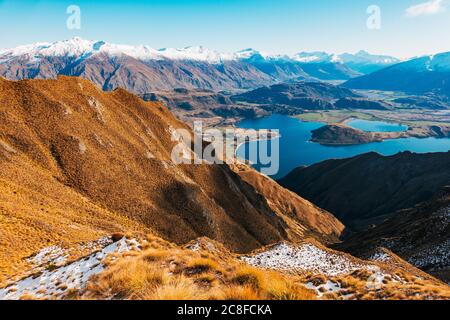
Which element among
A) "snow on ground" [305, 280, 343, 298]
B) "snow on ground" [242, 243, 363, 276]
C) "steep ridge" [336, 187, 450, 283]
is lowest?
"steep ridge" [336, 187, 450, 283]

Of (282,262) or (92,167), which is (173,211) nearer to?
(92,167)

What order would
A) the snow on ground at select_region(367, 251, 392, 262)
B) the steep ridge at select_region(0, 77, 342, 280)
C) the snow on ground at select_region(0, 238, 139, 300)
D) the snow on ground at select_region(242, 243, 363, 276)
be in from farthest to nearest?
1. the steep ridge at select_region(0, 77, 342, 280)
2. the snow on ground at select_region(367, 251, 392, 262)
3. the snow on ground at select_region(242, 243, 363, 276)
4. the snow on ground at select_region(0, 238, 139, 300)

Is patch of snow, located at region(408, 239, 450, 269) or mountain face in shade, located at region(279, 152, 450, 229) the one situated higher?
patch of snow, located at region(408, 239, 450, 269)

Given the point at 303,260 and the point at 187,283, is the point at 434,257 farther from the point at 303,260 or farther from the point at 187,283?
the point at 187,283

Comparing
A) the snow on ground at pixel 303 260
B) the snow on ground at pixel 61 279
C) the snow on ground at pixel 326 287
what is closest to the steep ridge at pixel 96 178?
the snow on ground at pixel 61 279

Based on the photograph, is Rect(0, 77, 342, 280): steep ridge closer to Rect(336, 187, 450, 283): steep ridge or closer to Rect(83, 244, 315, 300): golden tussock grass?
Rect(83, 244, 315, 300): golden tussock grass

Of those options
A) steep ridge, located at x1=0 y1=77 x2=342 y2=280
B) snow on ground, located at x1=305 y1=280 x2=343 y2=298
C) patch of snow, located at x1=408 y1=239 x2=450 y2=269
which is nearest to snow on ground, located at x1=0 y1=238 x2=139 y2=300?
snow on ground, located at x1=305 y1=280 x2=343 y2=298

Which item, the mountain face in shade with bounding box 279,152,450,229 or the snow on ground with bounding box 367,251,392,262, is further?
the mountain face in shade with bounding box 279,152,450,229
